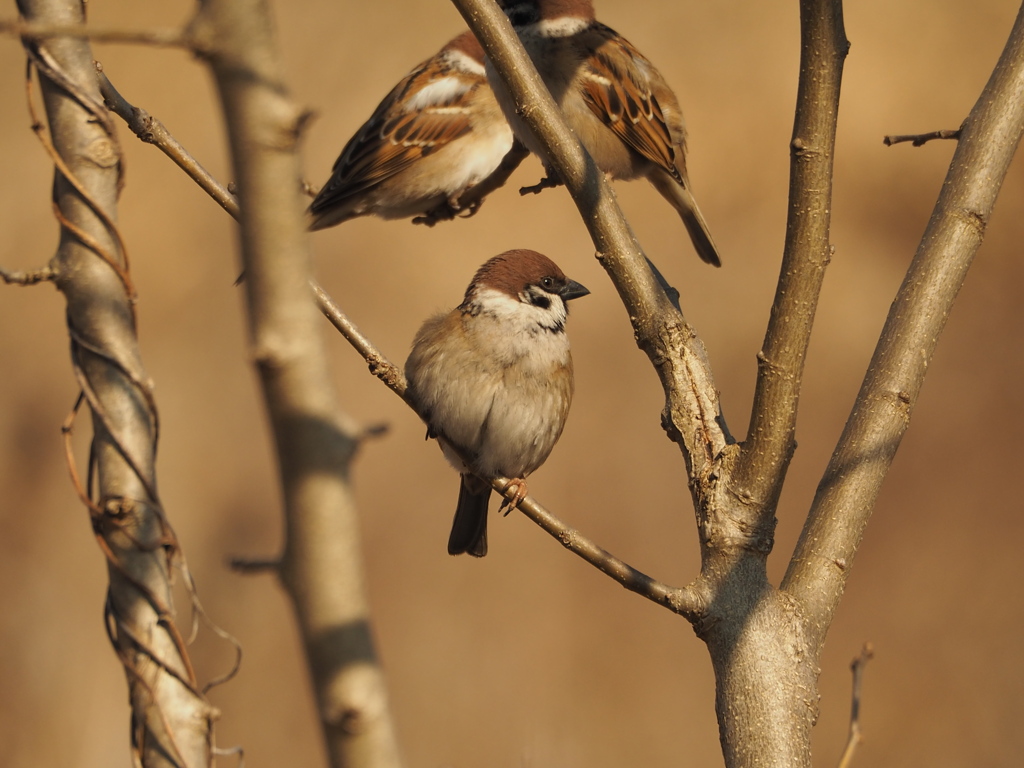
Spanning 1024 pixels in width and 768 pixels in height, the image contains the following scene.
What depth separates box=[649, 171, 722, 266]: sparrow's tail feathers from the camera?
3.53m

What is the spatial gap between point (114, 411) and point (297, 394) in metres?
0.43

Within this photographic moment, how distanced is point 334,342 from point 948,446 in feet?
12.5

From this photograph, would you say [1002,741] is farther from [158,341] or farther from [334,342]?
[158,341]

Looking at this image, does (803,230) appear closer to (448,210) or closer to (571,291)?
(571,291)

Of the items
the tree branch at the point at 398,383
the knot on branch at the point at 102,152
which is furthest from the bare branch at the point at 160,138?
the knot on branch at the point at 102,152

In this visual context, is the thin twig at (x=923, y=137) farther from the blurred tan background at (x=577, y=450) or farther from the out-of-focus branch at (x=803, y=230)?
the blurred tan background at (x=577, y=450)

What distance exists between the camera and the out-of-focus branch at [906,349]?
1712 mm

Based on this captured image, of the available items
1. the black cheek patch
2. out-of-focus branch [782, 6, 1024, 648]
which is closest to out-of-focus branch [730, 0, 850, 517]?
out-of-focus branch [782, 6, 1024, 648]

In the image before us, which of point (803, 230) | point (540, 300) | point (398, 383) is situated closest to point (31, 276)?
point (803, 230)

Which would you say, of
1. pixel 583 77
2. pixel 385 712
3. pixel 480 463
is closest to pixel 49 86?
pixel 385 712

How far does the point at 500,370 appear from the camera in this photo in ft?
9.06

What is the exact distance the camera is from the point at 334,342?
6.38 m

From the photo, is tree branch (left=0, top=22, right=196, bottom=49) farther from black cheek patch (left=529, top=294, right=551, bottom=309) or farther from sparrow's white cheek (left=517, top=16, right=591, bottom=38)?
sparrow's white cheek (left=517, top=16, right=591, bottom=38)

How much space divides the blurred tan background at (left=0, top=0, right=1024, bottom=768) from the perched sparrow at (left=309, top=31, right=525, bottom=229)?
245 cm
